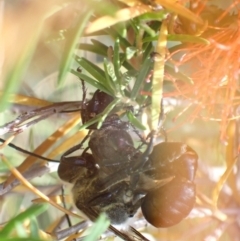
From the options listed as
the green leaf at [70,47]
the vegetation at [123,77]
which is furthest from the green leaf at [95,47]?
the green leaf at [70,47]

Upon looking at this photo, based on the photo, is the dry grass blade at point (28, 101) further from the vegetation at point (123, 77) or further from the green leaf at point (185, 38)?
the green leaf at point (185, 38)

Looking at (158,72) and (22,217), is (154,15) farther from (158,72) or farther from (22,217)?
(22,217)

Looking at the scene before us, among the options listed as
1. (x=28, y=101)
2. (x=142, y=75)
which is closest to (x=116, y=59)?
(x=142, y=75)

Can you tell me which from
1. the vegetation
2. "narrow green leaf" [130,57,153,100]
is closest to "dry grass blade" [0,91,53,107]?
the vegetation

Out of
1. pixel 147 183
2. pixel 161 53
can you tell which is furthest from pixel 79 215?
pixel 161 53

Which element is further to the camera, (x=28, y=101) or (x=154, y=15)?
(x=28, y=101)

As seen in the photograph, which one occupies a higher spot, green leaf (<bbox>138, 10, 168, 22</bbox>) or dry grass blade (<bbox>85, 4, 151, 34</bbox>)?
dry grass blade (<bbox>85, 4, 151, 34</bbox>)

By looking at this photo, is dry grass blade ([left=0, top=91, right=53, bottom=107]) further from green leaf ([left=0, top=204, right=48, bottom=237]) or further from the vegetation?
green leaf ([left=0, top=204, right=48, bottom=237])
